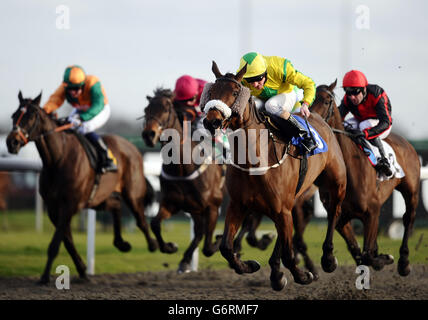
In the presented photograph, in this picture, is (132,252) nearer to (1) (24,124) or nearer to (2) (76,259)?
(2) (76,259)

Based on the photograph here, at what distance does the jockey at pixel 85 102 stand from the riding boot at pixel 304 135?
2631 mm

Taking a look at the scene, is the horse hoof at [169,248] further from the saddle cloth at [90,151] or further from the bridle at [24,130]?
the bridle at [24,130]

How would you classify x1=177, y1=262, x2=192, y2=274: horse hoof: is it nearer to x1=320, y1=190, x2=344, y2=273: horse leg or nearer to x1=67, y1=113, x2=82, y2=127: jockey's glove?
x1=67, y1=113, x2=82, y2=127: jockey's glove

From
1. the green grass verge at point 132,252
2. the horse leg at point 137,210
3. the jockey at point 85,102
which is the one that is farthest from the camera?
the green grass verge at point 132,252

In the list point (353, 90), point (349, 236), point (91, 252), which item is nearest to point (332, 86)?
point (353, 90)

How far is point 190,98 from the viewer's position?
7.16 meters

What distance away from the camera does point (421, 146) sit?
A: 975 cm

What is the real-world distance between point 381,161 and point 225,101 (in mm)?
2260

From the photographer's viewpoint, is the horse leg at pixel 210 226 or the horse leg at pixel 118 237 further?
the horse leg at pixel 118 237

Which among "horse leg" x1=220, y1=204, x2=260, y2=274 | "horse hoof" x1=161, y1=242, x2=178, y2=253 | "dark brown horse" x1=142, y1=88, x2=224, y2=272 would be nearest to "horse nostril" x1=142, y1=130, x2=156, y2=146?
"dark brown horse" x1=142, y1=88, x2=224, y2=272

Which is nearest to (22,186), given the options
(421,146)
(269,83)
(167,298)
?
(421,146)

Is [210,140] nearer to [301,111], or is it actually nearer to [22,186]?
[301,111]

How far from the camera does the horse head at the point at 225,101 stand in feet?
13.2

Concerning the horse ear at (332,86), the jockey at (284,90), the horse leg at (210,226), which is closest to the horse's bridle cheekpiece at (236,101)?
the jockey at (284,90)
